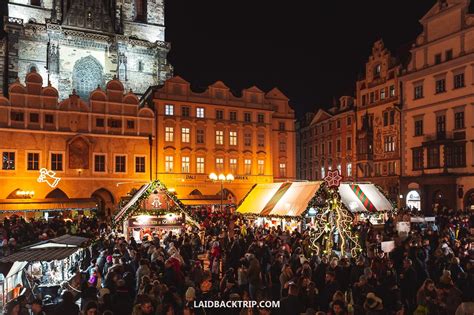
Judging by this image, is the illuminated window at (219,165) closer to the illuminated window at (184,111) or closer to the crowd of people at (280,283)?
the illuminated window at (184,111)

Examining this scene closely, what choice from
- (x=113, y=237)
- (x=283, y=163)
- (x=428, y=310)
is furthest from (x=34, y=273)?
(x=283, y=163)

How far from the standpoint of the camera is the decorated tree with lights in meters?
16.8

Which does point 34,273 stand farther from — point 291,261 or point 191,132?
point 191,132

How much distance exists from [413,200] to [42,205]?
92.2 feet

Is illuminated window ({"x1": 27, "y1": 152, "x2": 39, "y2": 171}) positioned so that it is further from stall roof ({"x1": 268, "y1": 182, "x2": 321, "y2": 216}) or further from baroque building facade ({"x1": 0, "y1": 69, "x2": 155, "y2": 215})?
stall roof ({"x1": 268, "y1": 182, "x2": 321, "y2": 216})

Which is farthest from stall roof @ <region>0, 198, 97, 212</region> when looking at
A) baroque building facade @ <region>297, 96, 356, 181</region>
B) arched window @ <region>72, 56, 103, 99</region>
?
baroque building facade @ <region>297, 96, 356, 181</region>

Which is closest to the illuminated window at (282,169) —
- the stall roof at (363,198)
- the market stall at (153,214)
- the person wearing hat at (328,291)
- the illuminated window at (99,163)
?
the illuminated window at (99,163)

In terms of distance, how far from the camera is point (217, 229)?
2480cm

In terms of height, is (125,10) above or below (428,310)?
above

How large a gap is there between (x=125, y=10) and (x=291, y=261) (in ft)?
137

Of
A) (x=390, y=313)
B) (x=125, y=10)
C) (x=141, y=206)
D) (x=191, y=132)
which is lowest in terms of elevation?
(x=390, y=313)

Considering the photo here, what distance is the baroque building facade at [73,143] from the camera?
35.2 meters

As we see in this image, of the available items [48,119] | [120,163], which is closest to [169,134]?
[120,163]

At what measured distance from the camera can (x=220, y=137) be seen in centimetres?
4400
